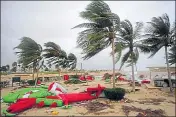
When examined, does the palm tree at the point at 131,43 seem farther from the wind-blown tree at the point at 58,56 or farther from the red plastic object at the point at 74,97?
the wind-blown tree at the point at 58,56

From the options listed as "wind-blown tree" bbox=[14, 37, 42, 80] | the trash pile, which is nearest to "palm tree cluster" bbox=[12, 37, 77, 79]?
"wind-blown tree" bbox=[14, 37, 42, 80]

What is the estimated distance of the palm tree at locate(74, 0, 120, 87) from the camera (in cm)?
1044

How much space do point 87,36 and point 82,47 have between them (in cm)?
75

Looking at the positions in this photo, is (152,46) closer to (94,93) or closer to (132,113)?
(94,93)

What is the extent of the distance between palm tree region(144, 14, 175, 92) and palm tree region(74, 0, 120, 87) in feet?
14.5

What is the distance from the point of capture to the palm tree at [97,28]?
10438mm

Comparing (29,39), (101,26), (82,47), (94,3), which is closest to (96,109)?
(82,47)

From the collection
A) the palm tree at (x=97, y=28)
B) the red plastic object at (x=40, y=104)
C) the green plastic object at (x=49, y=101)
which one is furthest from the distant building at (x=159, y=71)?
the red plastic object at (x=40, y=104)

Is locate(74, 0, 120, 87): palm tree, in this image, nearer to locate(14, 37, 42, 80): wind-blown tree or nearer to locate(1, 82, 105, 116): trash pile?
locate(1, 82, 105, 116): trash pile

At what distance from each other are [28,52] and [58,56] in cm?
545

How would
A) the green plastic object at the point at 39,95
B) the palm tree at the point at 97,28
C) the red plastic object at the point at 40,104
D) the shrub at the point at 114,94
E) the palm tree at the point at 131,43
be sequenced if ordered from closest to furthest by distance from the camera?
the red plastic object at the point at 40,104
the green plastic object at the point at 39,95
the shrub at the point at 114,94
the palm tree at the point at 97,28
the palm tree at the point at 131,43

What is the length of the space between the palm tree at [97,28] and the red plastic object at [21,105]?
4.01m

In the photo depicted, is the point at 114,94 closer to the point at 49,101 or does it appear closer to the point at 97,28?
the point at 49,101

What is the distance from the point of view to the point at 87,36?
10445mm
